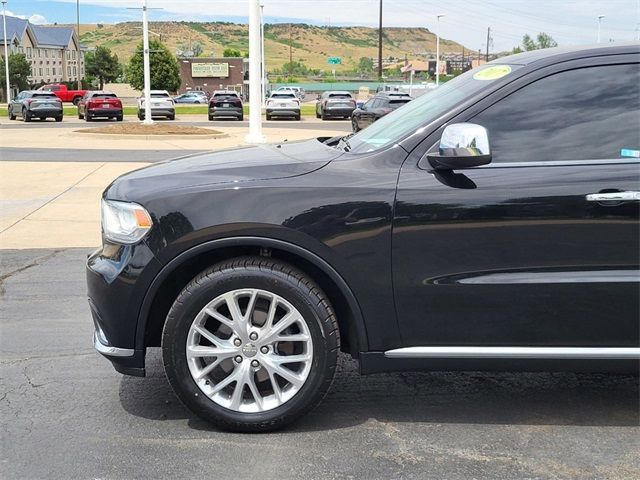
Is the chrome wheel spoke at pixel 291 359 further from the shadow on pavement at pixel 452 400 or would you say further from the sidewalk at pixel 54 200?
the sidewalk at pixel 54 200

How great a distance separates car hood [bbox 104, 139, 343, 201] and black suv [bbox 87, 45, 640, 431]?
1 cm

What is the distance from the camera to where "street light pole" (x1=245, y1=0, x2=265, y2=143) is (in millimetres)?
19031

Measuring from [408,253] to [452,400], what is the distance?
3.59 ft

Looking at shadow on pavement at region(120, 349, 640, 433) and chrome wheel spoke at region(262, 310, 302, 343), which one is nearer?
chrome wheel spoke at region(262, 310, 302, 343)

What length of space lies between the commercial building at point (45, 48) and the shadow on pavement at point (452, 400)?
340 ft

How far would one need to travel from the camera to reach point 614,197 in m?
3.44

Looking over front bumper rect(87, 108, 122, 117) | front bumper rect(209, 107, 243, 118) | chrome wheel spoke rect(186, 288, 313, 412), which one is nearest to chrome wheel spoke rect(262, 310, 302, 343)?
chrome wheel spoke rect(186, 288, 313, 412)

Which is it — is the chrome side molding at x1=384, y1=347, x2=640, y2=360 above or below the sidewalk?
above

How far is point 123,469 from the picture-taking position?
3338mm

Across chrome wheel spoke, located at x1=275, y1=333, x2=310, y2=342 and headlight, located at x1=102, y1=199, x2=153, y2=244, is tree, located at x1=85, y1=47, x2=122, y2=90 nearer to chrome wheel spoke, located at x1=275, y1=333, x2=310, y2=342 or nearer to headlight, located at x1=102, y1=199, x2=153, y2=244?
headlight, located at x1=102, y1=199, x2=153, y2=244

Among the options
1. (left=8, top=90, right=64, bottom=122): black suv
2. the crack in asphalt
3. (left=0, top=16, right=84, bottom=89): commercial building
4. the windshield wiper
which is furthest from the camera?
(left=0, top=16, right=84, bottom=89): commercial building

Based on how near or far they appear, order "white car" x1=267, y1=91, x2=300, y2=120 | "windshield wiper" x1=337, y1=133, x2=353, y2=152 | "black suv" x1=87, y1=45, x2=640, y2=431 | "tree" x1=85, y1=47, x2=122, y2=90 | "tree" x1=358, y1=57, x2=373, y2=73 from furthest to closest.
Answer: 1. "tree" x1=358, y1=57, x2=373, y2=73
2. "tree" x1=85, y1=47, x2=122, y2=90
3. "white car" x1=267, y1=91, x2=300, y2=120
4. "windshield wiper" x1=337, y1=133, x2=353, y2=152
5. "black suv" x1=87, y1=45, x2=640, y2=431

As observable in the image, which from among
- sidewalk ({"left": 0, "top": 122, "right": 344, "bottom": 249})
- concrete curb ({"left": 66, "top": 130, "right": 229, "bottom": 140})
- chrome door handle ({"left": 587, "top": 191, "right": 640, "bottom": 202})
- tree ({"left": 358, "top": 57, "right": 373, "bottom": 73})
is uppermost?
tree ({"left": 358, "top": 57, "right": 373, "bottom": 73})

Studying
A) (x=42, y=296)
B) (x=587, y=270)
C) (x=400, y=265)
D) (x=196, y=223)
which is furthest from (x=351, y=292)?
(x=42, y=296)
